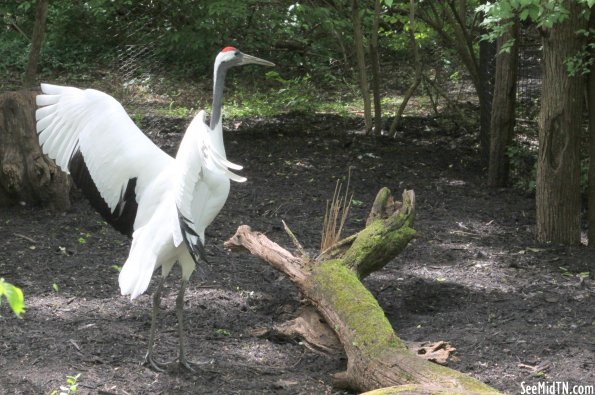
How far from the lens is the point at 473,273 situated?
6383 millimetres

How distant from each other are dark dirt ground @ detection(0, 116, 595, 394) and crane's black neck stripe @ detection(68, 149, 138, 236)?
683mm

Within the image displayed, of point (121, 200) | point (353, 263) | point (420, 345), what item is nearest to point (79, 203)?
point (121, 200)

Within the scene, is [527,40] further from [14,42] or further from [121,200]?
[14,42]

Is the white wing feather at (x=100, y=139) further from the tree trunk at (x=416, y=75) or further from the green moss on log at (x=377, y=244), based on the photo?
the tree trunk at (x=416, y=75)

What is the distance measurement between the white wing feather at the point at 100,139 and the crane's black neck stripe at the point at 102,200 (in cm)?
3

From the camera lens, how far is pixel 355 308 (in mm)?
4832

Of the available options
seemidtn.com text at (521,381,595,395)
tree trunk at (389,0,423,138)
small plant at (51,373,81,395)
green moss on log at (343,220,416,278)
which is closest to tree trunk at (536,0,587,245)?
green moss on log at (343,220,416,278)

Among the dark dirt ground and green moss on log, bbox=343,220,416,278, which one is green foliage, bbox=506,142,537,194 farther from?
green moss on log, bbox=343,220,416,278

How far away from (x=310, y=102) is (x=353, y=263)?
6.43m

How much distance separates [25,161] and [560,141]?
181 inches

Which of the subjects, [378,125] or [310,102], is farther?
[310,102]

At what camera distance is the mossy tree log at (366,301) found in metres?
4.00

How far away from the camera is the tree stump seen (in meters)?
7.29

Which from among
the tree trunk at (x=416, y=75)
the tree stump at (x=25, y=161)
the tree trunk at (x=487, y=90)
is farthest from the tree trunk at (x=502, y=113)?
the tree stump at (x=25, y=161)
